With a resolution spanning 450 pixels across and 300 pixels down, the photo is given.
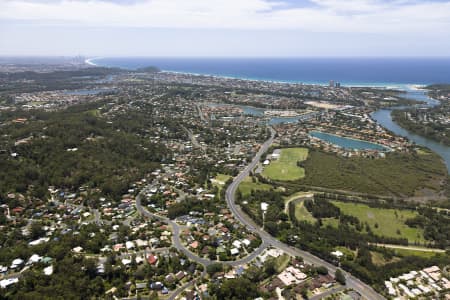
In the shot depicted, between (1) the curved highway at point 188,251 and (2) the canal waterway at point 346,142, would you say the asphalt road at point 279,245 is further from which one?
(2) the canal waterway at point 346,142

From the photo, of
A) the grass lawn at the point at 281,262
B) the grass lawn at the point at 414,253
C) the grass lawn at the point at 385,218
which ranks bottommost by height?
the grass lawn at the point at 281,262

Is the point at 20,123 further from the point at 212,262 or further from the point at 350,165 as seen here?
the point at 350,165

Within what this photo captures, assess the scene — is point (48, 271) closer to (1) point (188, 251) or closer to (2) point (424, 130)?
(1) point (188, 251)

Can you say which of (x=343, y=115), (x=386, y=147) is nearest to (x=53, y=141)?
(x=386, y=147)

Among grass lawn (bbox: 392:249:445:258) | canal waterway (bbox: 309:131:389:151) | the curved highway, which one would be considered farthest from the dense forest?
canal waterway (bbox: 309:131:389:151)

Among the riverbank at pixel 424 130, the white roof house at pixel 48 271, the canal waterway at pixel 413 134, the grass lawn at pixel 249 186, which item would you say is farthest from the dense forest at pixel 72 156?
the riverbank at pixel 424 130

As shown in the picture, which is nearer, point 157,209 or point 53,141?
point 157,209
